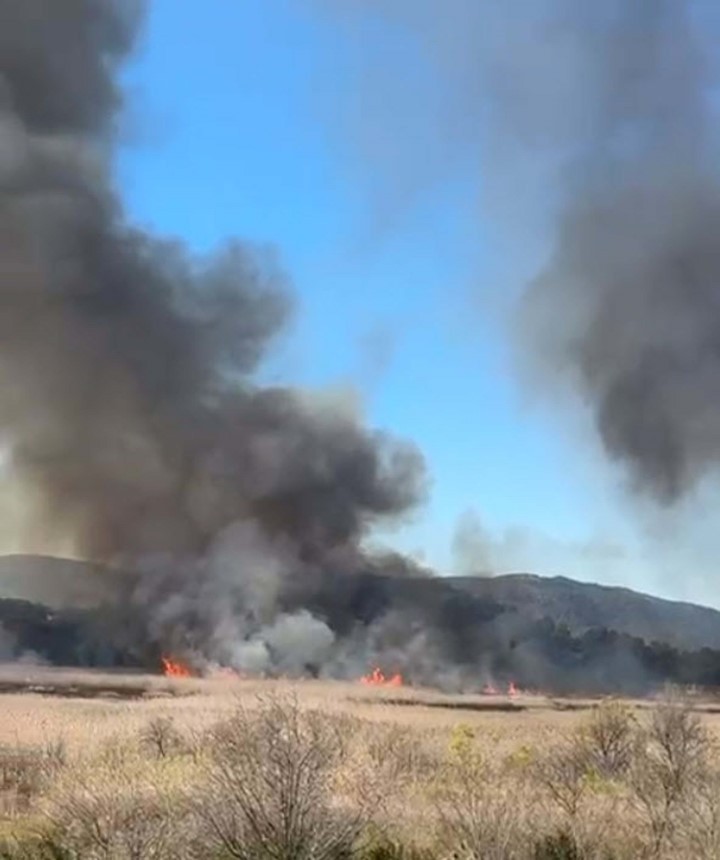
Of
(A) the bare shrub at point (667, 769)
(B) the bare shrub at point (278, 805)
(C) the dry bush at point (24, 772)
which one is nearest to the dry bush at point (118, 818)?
(B) the bare shrub at point (278, 805)

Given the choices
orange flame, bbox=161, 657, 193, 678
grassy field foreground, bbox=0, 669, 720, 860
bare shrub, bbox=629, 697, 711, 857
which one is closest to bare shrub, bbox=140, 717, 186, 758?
grassy field foreground, bbox=0, 669, 720, 860

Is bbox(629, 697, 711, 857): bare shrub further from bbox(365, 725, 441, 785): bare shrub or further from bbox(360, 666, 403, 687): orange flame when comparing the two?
bbox(360, 666, 403, 687): orange flame

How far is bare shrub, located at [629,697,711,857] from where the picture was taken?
76.5 ft

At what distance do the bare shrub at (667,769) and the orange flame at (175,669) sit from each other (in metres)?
86.2

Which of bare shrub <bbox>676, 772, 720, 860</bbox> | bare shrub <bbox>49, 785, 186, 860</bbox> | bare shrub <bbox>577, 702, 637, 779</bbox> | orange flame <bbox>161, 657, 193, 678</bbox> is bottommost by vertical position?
bare shrub <bbox>49, 785, 186, 860</bbox>

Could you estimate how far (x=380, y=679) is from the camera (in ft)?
397

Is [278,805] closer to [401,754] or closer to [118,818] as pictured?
[118,818]

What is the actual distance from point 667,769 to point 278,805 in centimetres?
1441

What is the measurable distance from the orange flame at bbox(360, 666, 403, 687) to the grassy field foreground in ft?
240

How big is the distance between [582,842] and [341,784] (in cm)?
639

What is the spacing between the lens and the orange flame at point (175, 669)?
11919 centimetres

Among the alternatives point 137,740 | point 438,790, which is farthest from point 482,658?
point 438,790

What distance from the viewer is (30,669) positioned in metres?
124

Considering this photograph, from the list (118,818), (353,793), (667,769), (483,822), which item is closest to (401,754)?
(667,769)
